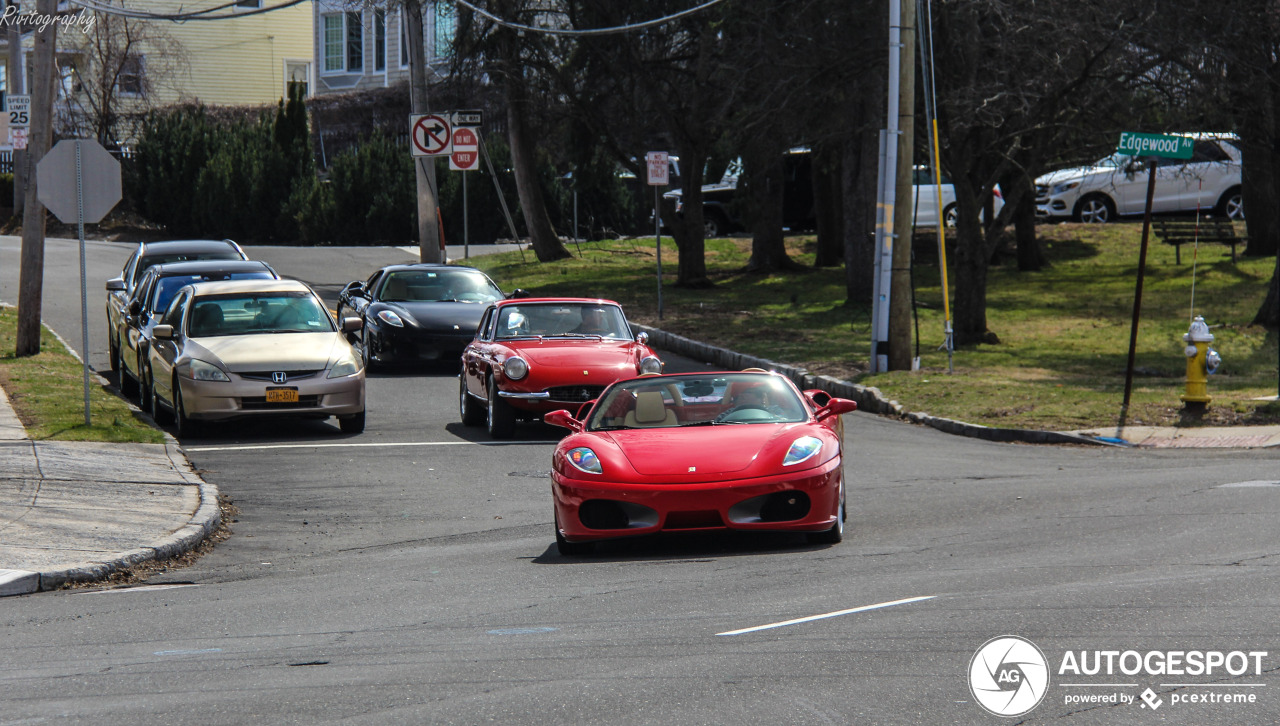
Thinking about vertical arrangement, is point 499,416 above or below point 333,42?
below

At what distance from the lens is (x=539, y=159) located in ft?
128

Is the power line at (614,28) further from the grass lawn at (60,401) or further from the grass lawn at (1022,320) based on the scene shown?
the grass lawn at (60,401)

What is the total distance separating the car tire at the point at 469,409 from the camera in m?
15.3

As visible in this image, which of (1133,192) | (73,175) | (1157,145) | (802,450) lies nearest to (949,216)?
(1133,192)

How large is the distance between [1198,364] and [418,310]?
10.1 m

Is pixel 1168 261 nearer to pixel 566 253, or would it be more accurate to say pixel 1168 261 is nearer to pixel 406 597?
pixel 566 253

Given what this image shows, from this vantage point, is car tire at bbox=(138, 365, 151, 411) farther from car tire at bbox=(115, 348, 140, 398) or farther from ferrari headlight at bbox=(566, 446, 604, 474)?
ferrari headlight at bbox=(566, 446, 604, 474)

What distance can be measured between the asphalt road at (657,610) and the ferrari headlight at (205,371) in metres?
2.06

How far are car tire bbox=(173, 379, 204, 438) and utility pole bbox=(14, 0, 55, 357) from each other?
193 inches

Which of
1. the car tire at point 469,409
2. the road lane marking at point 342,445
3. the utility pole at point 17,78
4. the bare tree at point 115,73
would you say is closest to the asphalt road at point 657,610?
the road lane marking at point 342,445

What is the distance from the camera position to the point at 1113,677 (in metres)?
5.62

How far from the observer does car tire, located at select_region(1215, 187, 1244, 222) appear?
34.9 metres

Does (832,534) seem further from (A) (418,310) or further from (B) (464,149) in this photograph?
(B) (464,149)

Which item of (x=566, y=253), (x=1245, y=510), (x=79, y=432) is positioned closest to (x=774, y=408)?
(x=1245, y=510)
